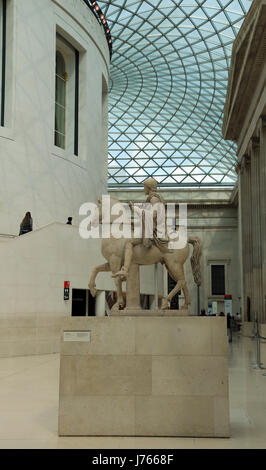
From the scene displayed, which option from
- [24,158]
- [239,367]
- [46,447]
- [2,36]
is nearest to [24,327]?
[239,367]

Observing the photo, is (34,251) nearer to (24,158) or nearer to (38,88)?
(24,158)

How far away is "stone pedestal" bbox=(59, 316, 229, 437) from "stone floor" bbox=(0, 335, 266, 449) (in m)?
0.29

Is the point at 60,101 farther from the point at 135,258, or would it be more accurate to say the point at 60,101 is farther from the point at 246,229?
the point at 135,258

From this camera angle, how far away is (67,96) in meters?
42.4

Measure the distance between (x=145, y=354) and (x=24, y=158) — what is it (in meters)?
28.0

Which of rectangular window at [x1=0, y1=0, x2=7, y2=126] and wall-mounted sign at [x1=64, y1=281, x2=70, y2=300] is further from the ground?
rectangular window at [x1=0, y1=0, x2=7, y2=126]

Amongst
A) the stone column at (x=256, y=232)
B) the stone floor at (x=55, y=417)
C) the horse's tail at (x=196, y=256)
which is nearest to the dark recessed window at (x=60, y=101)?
the stone column at (x=256, y=232)

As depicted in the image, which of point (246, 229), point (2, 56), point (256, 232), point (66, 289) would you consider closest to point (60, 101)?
point (2, 56)

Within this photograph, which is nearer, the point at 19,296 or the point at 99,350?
the point at 99,350

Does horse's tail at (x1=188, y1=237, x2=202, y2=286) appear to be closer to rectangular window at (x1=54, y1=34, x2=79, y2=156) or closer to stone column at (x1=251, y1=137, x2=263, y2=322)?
stone column at (x1=251, y1=137, x2=263, y2=322)

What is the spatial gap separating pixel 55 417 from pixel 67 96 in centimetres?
3546

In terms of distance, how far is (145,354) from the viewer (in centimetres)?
897

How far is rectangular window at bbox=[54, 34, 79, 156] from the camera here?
4131 centimetres

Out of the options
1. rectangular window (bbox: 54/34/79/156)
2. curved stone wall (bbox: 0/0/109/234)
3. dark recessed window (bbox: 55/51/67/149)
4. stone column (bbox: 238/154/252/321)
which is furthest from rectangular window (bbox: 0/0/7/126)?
stone column (bbox: 238/154/252/321)
